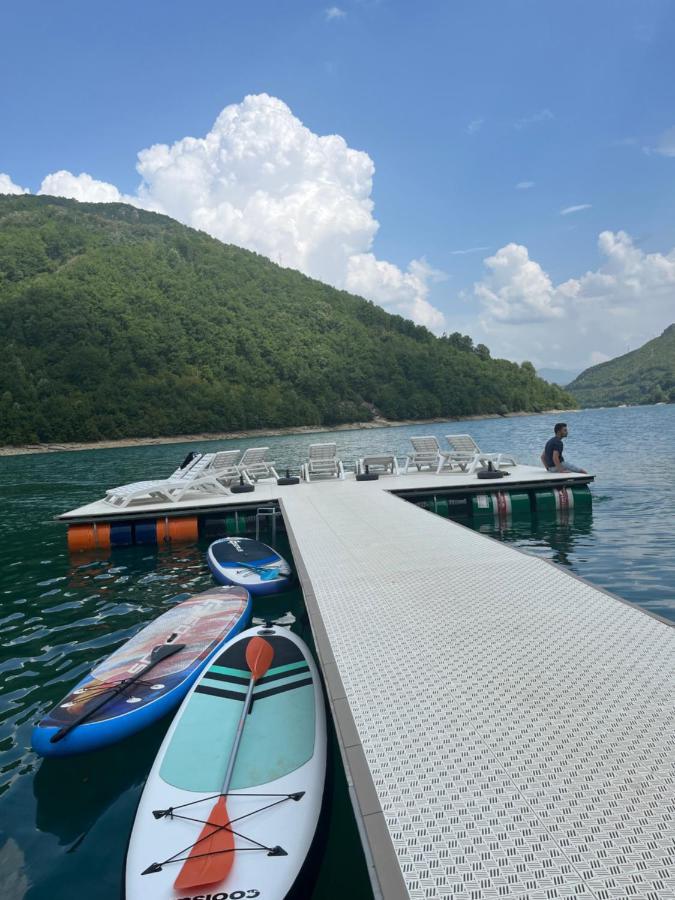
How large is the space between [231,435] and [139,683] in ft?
287

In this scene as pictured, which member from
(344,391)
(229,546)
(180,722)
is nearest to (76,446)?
(344,391)

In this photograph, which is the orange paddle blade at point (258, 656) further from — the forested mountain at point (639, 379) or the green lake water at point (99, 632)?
the forested mountain at point (639, 379)

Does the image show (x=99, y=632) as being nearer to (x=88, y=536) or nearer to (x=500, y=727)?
(x=88, y=536)

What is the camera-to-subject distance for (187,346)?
340ft

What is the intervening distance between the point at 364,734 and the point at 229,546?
841 cm

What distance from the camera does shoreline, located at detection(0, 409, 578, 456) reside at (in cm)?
7375

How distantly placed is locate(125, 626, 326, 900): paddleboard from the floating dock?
1.68 ft

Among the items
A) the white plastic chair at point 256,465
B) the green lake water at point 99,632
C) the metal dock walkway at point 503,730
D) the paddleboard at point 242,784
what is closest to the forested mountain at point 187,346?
the white plastic chair at point 256,465

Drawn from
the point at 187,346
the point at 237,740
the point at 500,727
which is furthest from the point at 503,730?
the point at 187,346

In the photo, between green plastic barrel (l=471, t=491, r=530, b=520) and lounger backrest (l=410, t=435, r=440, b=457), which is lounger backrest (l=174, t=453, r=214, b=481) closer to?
lounger backrest (l=410, t=435, r=440, b=457)

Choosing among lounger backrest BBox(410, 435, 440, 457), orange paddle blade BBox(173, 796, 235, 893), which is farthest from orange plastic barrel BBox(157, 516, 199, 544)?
orange paddle blade BBox(173, 796, 235, 893)

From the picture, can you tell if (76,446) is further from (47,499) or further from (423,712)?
(423,712)

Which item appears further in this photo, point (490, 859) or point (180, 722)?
point (180, 722)

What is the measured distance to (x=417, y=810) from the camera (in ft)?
8.89
